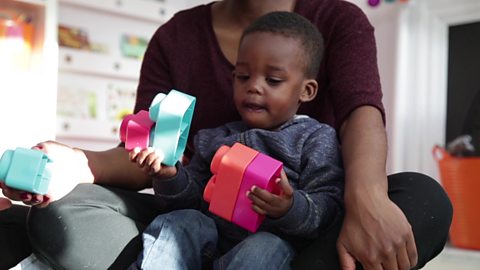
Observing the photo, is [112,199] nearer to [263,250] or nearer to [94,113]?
[263,250]

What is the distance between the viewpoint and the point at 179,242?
84cm

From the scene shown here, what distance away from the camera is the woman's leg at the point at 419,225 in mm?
796

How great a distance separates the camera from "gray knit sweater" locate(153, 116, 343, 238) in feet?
2.71

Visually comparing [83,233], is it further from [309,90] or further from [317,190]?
[309,90]

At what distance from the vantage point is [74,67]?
2.32 m

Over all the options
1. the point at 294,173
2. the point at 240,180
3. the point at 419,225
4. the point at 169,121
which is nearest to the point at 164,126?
the point at 169,121

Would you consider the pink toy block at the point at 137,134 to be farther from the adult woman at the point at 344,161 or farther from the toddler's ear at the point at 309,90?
the toddler's ear at the point at 309,90

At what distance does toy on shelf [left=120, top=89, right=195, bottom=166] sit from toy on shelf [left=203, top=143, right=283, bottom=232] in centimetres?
6

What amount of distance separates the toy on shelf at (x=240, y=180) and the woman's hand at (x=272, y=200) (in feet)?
0.04

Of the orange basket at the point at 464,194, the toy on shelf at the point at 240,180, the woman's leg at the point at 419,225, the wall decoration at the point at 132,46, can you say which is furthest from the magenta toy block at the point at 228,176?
the wall decoration at the point at 132,46

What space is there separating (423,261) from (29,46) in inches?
63.9

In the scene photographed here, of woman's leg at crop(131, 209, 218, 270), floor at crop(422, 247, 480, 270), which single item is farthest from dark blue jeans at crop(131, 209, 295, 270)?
floor at crop(422, 247, 480, 270)

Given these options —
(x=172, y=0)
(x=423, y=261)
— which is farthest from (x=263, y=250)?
(x=172, y=0)

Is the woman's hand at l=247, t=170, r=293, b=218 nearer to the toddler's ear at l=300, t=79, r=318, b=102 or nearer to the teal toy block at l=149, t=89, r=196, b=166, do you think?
the teal toy block at l=149, t=89, r=196, b=166
